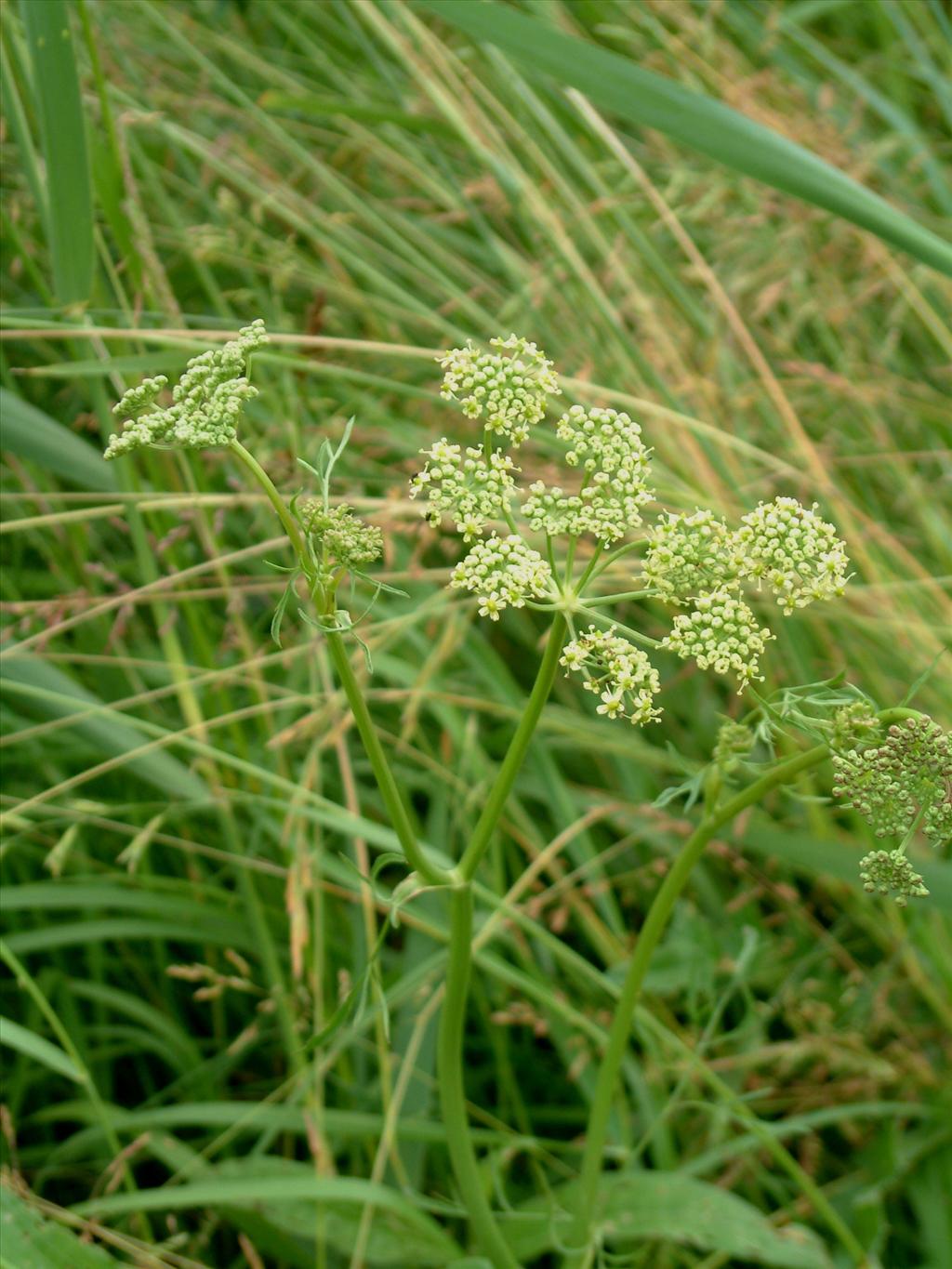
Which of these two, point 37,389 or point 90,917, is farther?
point 37,389

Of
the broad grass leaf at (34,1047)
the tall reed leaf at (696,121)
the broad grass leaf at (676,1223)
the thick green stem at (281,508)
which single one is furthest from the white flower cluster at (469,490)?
the broad grass leaf at (676,1223)

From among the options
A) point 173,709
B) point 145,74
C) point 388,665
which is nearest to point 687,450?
point 388,665

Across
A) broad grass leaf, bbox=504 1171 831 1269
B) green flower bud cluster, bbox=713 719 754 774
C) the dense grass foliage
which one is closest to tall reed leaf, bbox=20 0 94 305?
the dense grass foliage

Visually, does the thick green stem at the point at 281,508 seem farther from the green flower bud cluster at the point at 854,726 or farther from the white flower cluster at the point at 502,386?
the green flower bud cluster at the point at 854,726

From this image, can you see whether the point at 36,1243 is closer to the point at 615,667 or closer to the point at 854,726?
the point at 615,667

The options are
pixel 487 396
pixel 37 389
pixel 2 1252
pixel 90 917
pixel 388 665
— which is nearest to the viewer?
pixel 487 396

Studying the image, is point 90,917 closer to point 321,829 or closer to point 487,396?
point 321,829
